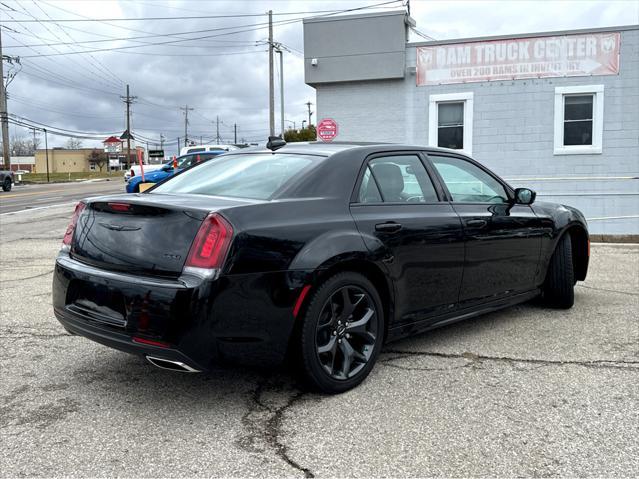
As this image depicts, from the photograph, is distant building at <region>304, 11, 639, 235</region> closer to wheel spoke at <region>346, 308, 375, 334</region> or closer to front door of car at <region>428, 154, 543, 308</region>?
front door of car at <region>428, 154, 543, 308</region>

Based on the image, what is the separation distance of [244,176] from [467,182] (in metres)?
1.86

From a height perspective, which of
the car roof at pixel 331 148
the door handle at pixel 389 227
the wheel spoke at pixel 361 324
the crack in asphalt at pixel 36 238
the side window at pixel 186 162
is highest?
the side window at pixel 186 162

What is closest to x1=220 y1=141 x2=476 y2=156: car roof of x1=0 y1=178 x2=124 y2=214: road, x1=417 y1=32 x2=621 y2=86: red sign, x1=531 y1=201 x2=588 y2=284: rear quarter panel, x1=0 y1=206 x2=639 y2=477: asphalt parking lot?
x1=531 y1=201 x2=588 y2=284: rear quarter panel

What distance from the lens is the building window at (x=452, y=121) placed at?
15234 millimetres

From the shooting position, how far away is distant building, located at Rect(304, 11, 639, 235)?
14.5 meters

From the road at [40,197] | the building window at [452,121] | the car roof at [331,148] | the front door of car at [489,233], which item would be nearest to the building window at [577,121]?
the building window at [452,121]

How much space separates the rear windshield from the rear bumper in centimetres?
66

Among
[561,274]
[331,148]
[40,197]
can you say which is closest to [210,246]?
[331,148]

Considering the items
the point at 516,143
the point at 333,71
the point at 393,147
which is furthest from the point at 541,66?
the point at 393,147

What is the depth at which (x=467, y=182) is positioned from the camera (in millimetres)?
4898

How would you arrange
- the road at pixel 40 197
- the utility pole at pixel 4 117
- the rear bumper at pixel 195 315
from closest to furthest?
the rear bumper at pixel 195 315, the road at pixel 40 197, the utility pole at pixel 4 117

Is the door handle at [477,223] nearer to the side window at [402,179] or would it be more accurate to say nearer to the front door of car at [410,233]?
the front door of car at [410,233]

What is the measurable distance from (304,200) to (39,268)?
587 cm

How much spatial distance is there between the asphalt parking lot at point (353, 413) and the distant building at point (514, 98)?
1055 cm
